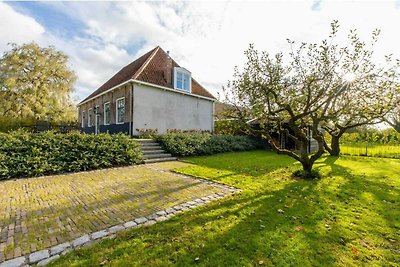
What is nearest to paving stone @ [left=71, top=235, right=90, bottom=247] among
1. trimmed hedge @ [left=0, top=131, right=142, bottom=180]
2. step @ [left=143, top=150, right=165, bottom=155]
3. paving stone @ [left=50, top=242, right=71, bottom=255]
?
paving stone @ [left=50, top=242, right=71, bottom=255]

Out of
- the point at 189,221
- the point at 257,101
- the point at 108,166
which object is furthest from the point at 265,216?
the point at 108,166

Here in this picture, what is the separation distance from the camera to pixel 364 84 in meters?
7.28

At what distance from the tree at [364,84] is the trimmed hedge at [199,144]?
7572 mm

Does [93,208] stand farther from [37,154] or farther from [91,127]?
[91,127]

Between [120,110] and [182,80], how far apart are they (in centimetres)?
566

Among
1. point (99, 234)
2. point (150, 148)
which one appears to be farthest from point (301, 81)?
point (150, 148)

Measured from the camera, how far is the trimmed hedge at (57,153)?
284 inches

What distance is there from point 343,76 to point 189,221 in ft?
20.9

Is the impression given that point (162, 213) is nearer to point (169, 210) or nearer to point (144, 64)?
point (169, 210)

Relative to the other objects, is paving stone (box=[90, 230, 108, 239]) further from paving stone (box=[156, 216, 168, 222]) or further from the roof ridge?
the roof ridge

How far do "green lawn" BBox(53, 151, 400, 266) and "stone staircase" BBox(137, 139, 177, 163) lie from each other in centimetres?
647

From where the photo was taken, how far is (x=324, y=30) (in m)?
5.98

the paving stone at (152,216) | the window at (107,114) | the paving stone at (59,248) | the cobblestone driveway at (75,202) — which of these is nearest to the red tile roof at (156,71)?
the window at (107,114)

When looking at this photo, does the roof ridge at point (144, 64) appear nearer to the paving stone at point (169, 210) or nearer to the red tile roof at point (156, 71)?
the red tile roof at point (156, 71)
